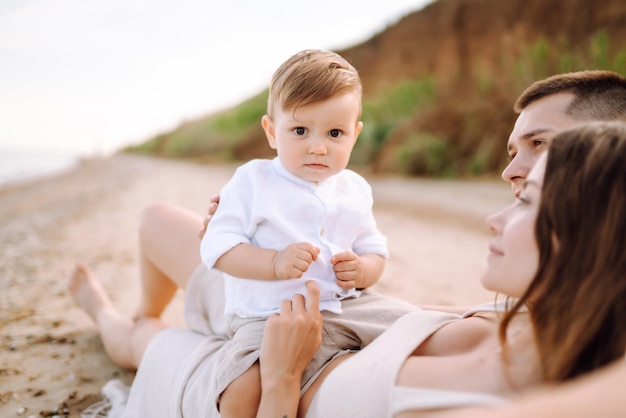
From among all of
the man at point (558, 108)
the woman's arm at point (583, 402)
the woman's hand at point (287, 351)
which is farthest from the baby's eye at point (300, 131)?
the woman's arm at point (583, 402)

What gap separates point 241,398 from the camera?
5.16 feet

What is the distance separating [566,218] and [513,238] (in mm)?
142

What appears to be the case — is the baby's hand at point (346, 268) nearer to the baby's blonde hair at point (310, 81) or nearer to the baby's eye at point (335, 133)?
the baby's eye at point (335, 133)

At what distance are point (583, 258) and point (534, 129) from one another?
97 centimetres

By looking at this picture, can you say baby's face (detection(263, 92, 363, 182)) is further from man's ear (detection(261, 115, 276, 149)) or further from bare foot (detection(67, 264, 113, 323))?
bare foot (detection(67, 264, 113, 323))

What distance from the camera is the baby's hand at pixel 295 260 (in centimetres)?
168

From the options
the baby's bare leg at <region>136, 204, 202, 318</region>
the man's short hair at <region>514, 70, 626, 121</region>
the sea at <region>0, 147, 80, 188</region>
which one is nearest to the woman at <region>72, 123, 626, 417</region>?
the man's short hair at <region>514, 70, 626, 121</region>

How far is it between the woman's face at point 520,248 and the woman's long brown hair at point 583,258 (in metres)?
0.05

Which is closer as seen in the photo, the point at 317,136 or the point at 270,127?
the point at 317,136

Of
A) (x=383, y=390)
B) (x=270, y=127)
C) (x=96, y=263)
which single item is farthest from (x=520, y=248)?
(x=96, y=263)

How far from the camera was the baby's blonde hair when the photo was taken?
185cm

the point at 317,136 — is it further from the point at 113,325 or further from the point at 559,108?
the point at 113,325

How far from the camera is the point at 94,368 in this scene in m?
2.87

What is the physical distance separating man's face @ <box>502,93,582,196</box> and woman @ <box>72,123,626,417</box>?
58 cm
